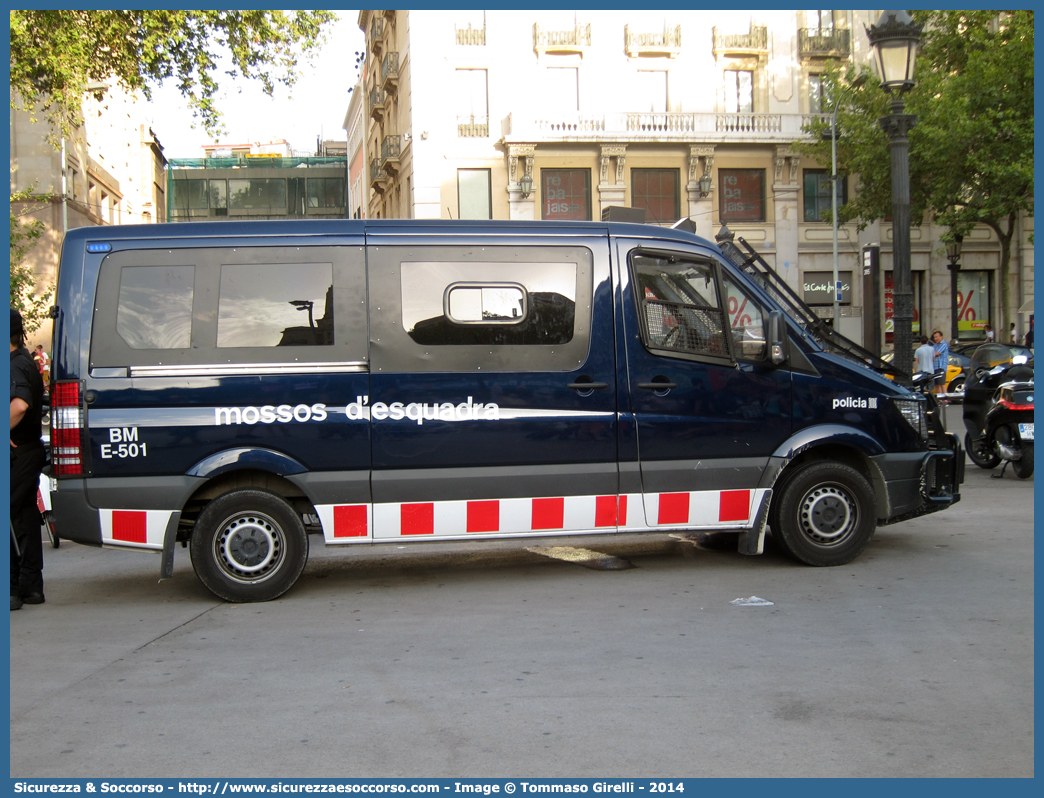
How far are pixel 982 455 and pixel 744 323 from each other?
701 centimetres

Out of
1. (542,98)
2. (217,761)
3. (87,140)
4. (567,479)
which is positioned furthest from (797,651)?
(87,140)

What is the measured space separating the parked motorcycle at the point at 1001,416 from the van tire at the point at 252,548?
28.7 feet

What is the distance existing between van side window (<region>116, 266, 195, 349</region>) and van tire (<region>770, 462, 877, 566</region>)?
13.9 ft

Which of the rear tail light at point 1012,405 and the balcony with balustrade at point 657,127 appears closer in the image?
the rear tail light at point 1012,405

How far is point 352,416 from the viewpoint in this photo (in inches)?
257

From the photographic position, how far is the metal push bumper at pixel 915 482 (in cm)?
725

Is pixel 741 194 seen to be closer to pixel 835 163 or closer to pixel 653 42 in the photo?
pixel 835 163

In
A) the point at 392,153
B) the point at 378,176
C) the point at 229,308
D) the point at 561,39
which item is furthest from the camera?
the point at 378,176

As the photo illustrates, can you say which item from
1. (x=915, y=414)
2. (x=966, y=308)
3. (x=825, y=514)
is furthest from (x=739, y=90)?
(x=825, y=514)

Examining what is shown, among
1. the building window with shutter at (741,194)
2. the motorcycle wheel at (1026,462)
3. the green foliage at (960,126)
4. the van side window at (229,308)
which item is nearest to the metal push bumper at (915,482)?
the van side window at (229,308)

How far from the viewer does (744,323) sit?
712 centimetres

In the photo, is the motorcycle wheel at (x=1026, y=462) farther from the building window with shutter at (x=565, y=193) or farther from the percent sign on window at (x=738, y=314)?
the building window with shutter at (x=565, y=193)

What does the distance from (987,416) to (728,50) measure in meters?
29.6

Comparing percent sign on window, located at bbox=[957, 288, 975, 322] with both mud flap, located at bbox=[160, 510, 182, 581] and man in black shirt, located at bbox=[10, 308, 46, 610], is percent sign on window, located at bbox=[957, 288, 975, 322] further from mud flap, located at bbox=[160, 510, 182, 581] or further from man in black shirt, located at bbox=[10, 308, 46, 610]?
man in black shirt, located at bbox=[10, 308, 46, 610]
